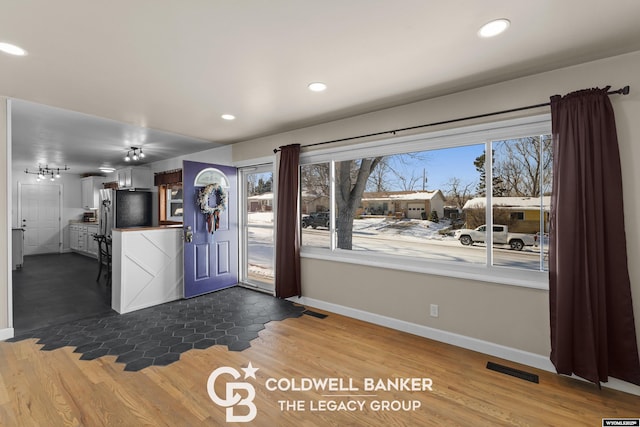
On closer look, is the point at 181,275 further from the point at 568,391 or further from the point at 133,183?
the point at 568,391

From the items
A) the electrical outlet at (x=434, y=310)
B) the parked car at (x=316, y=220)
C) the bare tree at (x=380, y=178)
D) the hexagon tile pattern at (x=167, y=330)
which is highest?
the bare tree at (x=380, y=178)

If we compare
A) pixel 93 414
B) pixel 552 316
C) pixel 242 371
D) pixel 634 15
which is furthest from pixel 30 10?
pixel 552 316

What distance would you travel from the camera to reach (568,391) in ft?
7.31

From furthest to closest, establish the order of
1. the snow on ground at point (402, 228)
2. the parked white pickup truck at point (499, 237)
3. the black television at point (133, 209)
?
the black television at point (133, 209)
the snow on ground at point (402, 228)
the parked white pickup truck at point (499, 237)

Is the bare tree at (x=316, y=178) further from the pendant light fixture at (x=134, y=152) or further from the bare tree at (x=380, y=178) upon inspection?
the pendant light fixture at (x=134, y=152)

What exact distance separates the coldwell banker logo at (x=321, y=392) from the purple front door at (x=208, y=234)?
7.72ft

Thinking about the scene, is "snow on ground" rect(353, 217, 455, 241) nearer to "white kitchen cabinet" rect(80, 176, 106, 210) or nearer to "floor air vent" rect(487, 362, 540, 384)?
"floor air vent" rect(487, 362, 540, 384)

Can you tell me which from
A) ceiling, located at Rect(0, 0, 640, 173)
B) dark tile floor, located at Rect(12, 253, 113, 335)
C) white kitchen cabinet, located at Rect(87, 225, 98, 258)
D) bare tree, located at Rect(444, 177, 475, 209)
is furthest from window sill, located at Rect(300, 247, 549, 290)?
white kitchen cabinet, located at Rect(87, 225, 98, 258)

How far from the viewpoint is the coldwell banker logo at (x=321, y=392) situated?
6.75 ft

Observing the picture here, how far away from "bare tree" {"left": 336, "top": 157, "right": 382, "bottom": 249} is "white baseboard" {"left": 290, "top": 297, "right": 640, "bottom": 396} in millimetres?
820

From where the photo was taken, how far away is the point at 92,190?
8719 millimetres

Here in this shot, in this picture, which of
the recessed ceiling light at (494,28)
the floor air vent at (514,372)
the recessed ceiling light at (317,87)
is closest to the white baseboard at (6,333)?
the recessed ceiling light at (317,87)

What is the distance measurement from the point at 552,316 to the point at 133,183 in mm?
7729

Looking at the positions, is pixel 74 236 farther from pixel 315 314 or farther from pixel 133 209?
pixel 315 314
